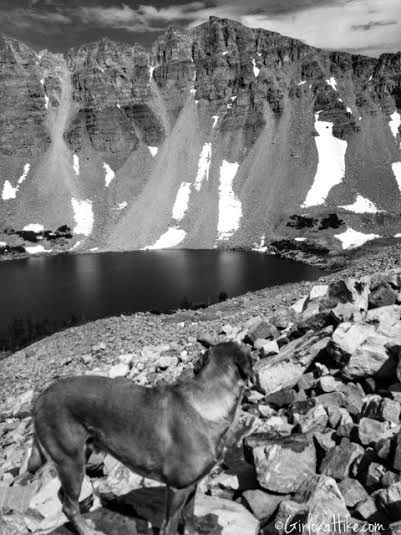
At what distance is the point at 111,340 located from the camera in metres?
25.5

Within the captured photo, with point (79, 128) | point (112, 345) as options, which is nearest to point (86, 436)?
point (112, 345)

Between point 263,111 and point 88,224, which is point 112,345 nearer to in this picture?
point 88,224

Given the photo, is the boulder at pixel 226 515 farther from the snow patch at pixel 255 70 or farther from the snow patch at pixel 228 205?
the snow patch at pixel 255 70

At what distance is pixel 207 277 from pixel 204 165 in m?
75.3

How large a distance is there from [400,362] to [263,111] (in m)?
162

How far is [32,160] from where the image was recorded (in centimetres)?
15688

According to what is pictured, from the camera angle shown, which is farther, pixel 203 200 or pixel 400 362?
pixel 203 200

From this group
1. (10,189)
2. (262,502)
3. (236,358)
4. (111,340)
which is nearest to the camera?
(236,358)

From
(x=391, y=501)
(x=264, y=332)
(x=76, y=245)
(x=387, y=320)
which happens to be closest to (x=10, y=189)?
(x=76, y=245)

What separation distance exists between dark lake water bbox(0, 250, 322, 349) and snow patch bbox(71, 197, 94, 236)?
16.4 meters

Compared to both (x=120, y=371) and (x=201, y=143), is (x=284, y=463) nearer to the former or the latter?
(x=120, y=371)

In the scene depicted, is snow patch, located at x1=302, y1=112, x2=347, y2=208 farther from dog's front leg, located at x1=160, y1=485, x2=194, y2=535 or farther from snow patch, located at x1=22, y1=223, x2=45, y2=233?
dog's front leg, located at x1=160, y1=485, x2=194, y2=535

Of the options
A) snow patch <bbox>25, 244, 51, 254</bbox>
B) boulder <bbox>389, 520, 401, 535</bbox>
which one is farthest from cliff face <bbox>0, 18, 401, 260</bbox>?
boulder <bbox>389, 520, 401, 535</bbox>

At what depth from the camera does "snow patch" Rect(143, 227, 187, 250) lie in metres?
124
